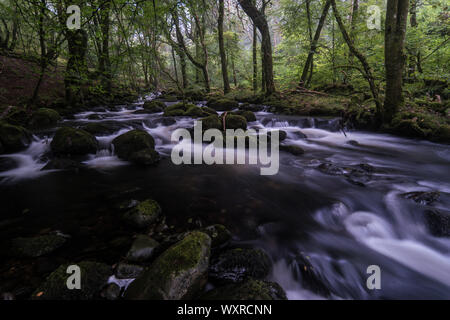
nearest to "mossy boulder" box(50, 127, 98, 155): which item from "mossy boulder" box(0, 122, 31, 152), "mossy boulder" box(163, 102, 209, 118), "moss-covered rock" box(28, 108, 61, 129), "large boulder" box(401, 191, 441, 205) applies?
"mossy boulder" box(0, 122, 31, 152)

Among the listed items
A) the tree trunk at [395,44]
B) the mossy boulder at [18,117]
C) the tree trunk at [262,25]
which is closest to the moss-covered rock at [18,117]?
the mossy boulder at [18,117]

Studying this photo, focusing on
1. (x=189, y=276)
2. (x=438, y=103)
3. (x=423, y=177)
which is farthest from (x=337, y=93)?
(x=189, y=276)

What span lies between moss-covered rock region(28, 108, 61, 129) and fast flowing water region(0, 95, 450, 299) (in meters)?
2.05

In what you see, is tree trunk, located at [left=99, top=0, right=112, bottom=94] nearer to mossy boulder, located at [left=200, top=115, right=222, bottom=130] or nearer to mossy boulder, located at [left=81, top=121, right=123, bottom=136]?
mossy boulder, located at [left=81, top=121, right=123, bottom=136]

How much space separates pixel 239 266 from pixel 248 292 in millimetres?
393

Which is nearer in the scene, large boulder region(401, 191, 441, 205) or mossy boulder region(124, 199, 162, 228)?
mossy boulder region(124, 199, 162, 228)

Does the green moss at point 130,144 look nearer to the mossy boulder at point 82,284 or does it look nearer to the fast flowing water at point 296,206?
the fast flowing water at point 296,206

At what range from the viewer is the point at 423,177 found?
3883 mm

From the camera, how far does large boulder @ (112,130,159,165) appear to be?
4.66m

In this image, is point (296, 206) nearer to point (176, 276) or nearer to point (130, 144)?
point (176, 276)

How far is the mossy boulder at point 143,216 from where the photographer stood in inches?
94.8

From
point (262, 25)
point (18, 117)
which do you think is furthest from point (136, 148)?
point (262, 25)

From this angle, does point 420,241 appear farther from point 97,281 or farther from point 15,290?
point 15,290
